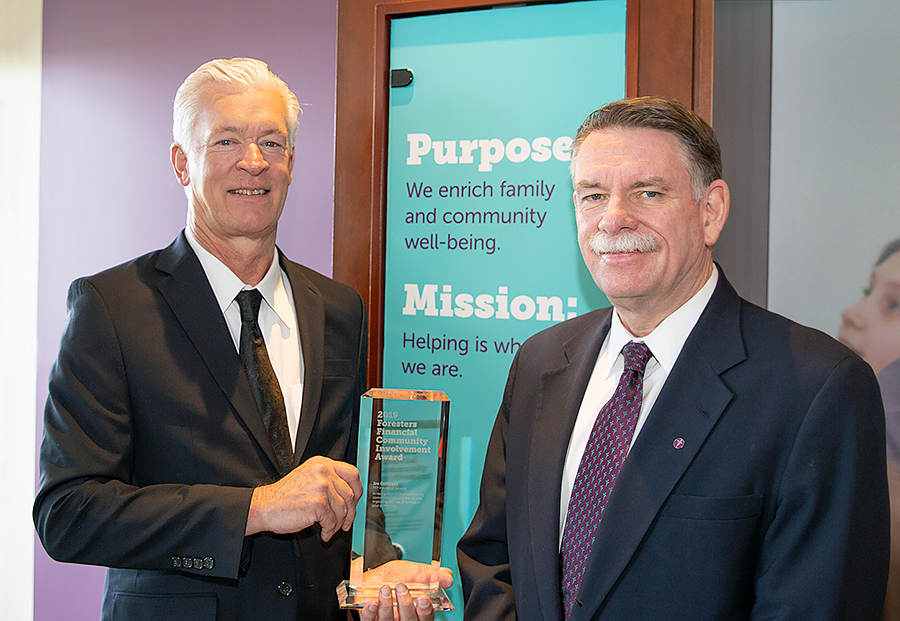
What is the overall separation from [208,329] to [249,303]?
0.42 feet

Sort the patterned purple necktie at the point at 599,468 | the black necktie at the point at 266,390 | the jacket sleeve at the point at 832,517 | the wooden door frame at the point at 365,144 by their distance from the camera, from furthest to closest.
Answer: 1. the wooden door frame at the point at 365,144
2. the black necktie at the point at 266,390
3. the patterned purple necktie at the point at 599,468
4. the jacket sleeve at the point at 832,517

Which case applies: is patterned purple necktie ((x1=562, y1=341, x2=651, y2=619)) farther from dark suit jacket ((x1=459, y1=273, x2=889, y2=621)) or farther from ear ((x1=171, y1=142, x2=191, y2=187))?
ear ((x1=171, y1=142, x2=191, y2=187))

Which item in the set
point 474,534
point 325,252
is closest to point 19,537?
point 325,252

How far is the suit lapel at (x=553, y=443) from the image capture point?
4.54 feet

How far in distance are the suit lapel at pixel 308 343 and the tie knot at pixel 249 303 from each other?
0.11 metres

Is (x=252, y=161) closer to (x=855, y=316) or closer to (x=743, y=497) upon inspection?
(x=743, y=497)

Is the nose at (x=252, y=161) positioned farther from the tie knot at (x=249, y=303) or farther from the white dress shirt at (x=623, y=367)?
the white dress shirt at (x=623, y=367)

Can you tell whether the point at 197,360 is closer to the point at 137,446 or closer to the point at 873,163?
the point at 137,446

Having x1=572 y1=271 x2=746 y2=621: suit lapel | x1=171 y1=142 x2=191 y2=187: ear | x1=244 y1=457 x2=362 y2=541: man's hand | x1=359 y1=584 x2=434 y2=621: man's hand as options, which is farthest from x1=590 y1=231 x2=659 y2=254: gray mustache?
x1=171 y1=142 x2=191 y2=187: ear

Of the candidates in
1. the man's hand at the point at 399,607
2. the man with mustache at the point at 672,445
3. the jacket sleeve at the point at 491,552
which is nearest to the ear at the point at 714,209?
the man with mustache at the point at 672,445

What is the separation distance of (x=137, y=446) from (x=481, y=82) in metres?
1.34

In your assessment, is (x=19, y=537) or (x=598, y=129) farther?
(x=19, y=537)

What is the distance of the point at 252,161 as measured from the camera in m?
1.69

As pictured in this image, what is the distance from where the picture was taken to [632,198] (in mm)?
1450
